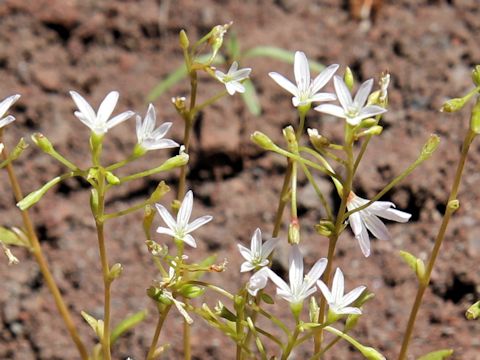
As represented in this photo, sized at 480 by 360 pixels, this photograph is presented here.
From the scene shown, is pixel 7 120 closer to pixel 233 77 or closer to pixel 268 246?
pixel 233 77

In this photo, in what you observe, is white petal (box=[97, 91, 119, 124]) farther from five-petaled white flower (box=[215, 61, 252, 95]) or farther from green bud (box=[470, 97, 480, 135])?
green bud (box=[470, 97, 480, 135])

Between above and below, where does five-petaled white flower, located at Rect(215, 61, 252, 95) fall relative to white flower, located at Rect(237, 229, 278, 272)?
above

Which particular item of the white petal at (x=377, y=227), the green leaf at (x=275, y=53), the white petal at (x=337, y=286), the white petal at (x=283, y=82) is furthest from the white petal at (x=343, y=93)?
the green leaf at (x=275, y=53)

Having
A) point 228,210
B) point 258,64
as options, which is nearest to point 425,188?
point 228,210

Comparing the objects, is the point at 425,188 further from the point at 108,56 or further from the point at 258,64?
the point at 108,56

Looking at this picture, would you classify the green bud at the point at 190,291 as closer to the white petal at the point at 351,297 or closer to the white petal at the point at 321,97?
the white petal at the point at 351,297

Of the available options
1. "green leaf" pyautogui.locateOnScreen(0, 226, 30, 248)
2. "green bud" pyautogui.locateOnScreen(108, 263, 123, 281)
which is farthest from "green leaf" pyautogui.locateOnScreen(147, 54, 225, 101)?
"green bud" pyautogui.locateOnScreen(108, 263, 123, 281)
